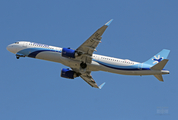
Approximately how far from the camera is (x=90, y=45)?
51281mm

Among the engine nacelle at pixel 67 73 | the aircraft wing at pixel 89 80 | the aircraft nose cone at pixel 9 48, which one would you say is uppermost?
the aircraft nose cone at pixel 9 48

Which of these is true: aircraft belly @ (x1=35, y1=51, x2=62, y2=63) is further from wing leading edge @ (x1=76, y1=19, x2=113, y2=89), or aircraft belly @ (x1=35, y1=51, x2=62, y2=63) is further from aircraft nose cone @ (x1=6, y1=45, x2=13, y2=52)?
aircraft nose cone @ (x1=6, y1=45, x2=13, y2=52)

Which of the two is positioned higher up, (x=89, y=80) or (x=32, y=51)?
(x=32, y=51)

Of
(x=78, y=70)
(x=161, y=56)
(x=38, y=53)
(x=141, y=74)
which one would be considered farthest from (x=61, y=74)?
(x=161, y=56)

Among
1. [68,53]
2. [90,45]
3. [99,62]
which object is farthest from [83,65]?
[90,45]

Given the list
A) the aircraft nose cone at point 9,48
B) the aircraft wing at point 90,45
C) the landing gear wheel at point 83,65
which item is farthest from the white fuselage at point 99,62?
the aircraft nose cone at point 9,48

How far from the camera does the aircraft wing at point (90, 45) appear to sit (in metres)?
48.2

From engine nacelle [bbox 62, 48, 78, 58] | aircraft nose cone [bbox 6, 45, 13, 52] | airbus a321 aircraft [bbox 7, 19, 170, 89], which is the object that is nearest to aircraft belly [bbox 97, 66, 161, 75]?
airbus a321 aircraft [bbox 7, 19, 170, 89]

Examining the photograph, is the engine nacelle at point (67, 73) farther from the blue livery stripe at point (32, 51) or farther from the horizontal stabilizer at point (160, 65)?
the horizontal stabilizer at point (160, 65)

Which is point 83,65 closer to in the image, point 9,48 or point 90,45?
point 90,45

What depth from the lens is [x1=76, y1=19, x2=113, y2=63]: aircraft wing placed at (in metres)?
48.2

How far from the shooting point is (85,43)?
51188 millimetres

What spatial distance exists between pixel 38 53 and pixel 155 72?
78.0 ft

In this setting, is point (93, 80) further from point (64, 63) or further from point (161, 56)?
point (161, 56)
